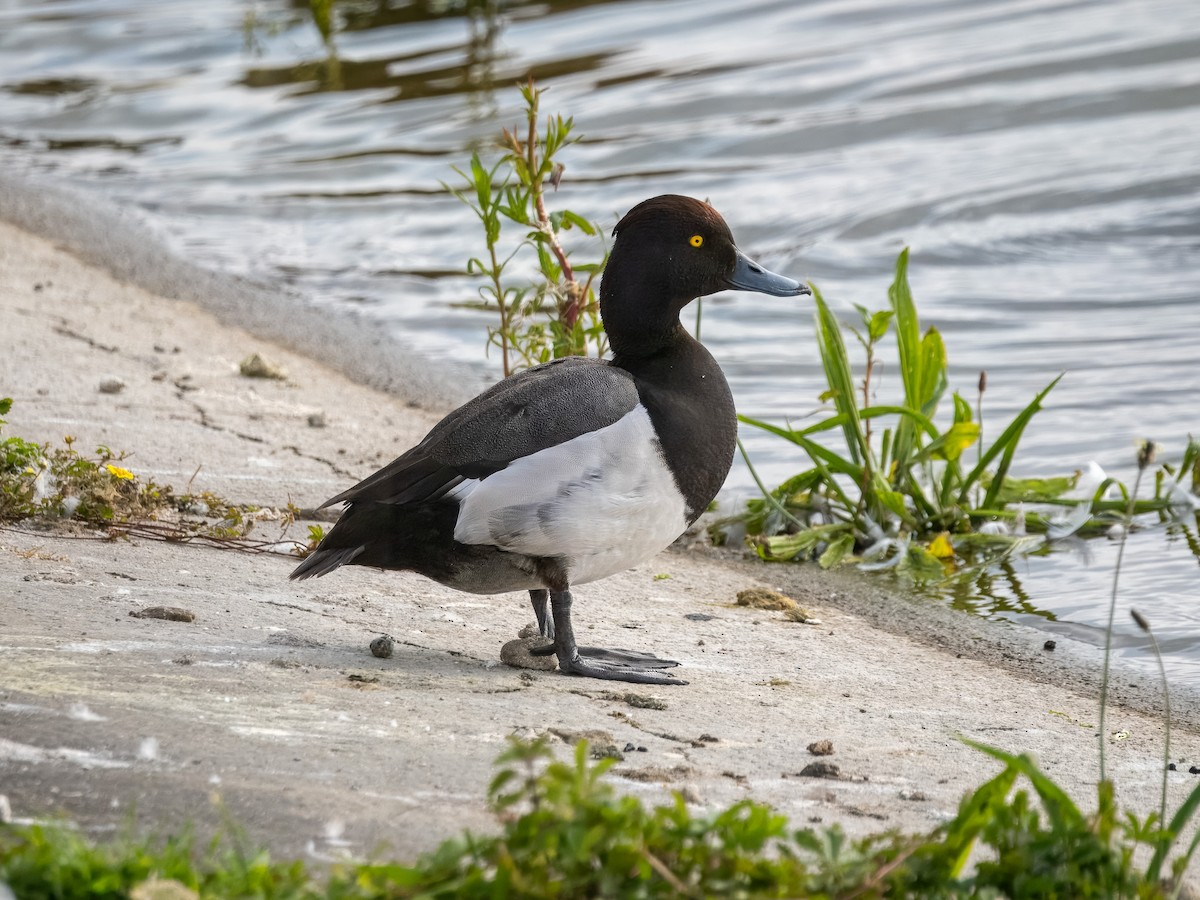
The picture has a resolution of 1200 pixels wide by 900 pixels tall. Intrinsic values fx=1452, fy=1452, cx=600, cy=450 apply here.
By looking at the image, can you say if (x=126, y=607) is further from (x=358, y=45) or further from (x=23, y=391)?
(x=358, y=45)

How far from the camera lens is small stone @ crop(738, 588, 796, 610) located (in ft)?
16.7

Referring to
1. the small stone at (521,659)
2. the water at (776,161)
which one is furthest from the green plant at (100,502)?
the water at (776,161)

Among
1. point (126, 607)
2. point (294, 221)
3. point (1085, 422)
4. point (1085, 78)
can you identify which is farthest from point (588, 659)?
point (1085, 78)

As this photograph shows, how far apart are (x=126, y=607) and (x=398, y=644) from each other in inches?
29.7

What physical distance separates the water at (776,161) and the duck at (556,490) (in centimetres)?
180

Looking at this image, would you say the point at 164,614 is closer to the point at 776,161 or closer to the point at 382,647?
the point at 382,647

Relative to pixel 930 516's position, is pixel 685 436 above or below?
above

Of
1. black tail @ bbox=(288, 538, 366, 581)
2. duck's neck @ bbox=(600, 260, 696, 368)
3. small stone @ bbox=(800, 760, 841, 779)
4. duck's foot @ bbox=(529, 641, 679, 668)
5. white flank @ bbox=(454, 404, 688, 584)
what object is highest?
duck's neck @ bbox=(600, 260, 696, 368)

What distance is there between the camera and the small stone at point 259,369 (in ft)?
23.9

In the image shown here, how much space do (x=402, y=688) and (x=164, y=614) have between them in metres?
0.77

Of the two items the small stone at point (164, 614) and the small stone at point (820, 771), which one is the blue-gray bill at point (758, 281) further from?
the small stone at point (164, 614)

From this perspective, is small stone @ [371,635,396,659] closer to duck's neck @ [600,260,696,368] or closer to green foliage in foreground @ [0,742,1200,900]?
duck's neck @ [600,260,696,368]

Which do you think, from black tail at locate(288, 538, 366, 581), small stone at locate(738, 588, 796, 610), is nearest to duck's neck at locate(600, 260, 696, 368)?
black tail at locate(288, 538, 366, 581)

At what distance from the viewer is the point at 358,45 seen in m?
Answer: 16.3
